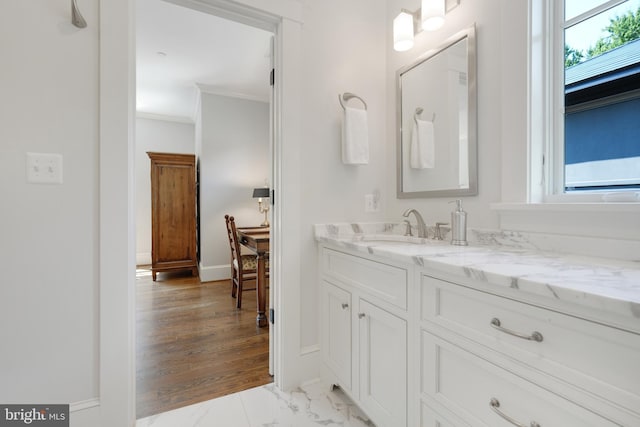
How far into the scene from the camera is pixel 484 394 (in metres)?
0.82

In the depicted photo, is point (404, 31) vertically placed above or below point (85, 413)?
above

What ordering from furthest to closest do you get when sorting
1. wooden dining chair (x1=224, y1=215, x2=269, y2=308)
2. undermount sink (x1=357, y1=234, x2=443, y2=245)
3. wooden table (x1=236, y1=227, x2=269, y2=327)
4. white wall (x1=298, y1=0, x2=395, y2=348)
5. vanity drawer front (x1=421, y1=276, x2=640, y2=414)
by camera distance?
1. wooden dining chair (x1=224, y1=215, x2=269, y2=308)
2. wooden table (x1=236, y1=227, x2=269, y2=327)
3. white wall (x1=298, y1=0, x2=395, y2=348)
4. undermount sink (x1=357, y1=234, x2=443, y2=245)
5. vanity drawer front (x1=421, y1=276, x2=640, y2=414)

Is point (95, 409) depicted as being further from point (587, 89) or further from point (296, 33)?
point (587, 89)

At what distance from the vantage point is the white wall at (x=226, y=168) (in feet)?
13.4

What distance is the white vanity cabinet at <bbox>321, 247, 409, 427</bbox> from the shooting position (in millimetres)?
1128

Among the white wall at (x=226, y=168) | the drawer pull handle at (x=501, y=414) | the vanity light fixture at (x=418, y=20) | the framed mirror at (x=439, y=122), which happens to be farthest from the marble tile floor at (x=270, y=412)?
the white wall at (x=226, y=168)

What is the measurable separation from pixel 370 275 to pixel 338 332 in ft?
1.50

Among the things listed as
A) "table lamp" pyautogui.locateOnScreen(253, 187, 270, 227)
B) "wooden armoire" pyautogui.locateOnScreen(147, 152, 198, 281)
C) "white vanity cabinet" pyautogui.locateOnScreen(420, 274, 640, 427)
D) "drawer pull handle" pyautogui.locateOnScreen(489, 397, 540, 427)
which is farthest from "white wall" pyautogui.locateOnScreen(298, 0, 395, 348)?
"wooden armoire" pyautogui.locateOnScreen(147, 152, 198, 281)

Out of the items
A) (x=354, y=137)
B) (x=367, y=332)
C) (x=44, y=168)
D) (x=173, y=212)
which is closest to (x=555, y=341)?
(x=367, y=332)

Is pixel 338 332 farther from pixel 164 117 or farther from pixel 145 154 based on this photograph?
pixel 164 117

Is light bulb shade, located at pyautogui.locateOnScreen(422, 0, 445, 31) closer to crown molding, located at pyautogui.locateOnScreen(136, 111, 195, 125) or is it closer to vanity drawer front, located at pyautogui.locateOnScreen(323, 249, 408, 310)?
vanity drawer front, located at pyautogui.locateOnScreen(323, 249, 408, 310)

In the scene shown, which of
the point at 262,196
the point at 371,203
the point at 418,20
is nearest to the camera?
the point at 418,20

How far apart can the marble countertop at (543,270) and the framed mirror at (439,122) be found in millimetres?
361

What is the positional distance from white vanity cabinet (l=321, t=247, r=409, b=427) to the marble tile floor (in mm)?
124
